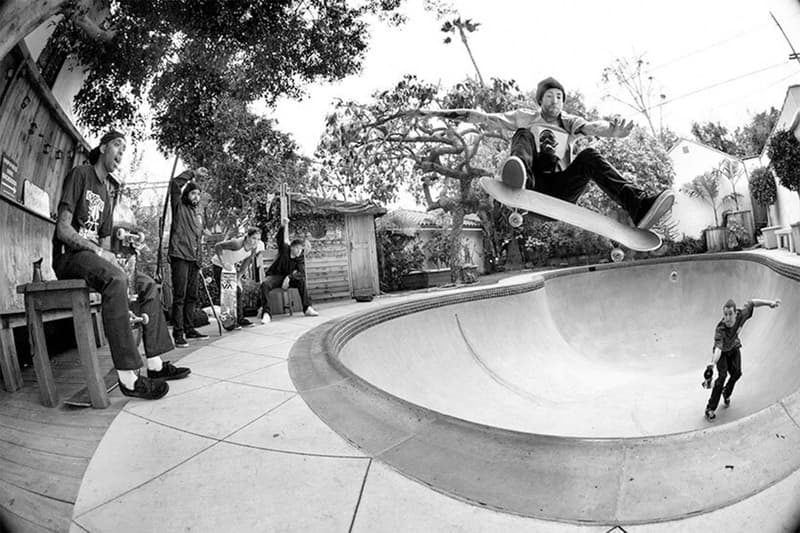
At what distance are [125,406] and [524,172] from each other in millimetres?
2375

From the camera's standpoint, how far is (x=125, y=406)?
6.28 ft

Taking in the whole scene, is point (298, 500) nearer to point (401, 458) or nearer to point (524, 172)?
point (401, 458)

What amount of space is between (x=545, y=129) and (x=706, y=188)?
1.13m

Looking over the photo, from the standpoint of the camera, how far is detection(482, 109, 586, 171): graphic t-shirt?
1.56m

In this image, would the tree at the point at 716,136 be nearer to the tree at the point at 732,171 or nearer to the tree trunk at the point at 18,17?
the tree at the point at 732,171

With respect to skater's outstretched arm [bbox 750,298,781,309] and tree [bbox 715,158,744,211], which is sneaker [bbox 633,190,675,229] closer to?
tree [bbox 715,158,744,211]

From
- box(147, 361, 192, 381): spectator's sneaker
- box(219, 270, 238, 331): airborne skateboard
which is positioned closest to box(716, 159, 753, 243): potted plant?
box(147, 361, 192, 381): spectator's sneaker

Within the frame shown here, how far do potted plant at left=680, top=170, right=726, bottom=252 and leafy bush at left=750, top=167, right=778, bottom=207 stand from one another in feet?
2.13

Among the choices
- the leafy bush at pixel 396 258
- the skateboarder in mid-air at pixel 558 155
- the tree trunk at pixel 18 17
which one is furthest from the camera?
the leafy bush at pixel 396 258

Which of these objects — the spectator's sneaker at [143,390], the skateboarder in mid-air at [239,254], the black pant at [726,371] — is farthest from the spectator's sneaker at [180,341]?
the black pant at [726,371]

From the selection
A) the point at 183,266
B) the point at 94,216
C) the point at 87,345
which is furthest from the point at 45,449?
the point at 183,266

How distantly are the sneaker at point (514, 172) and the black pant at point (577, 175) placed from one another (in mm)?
55

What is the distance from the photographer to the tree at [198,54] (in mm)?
762

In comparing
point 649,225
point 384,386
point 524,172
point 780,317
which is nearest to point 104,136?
point 524,172
